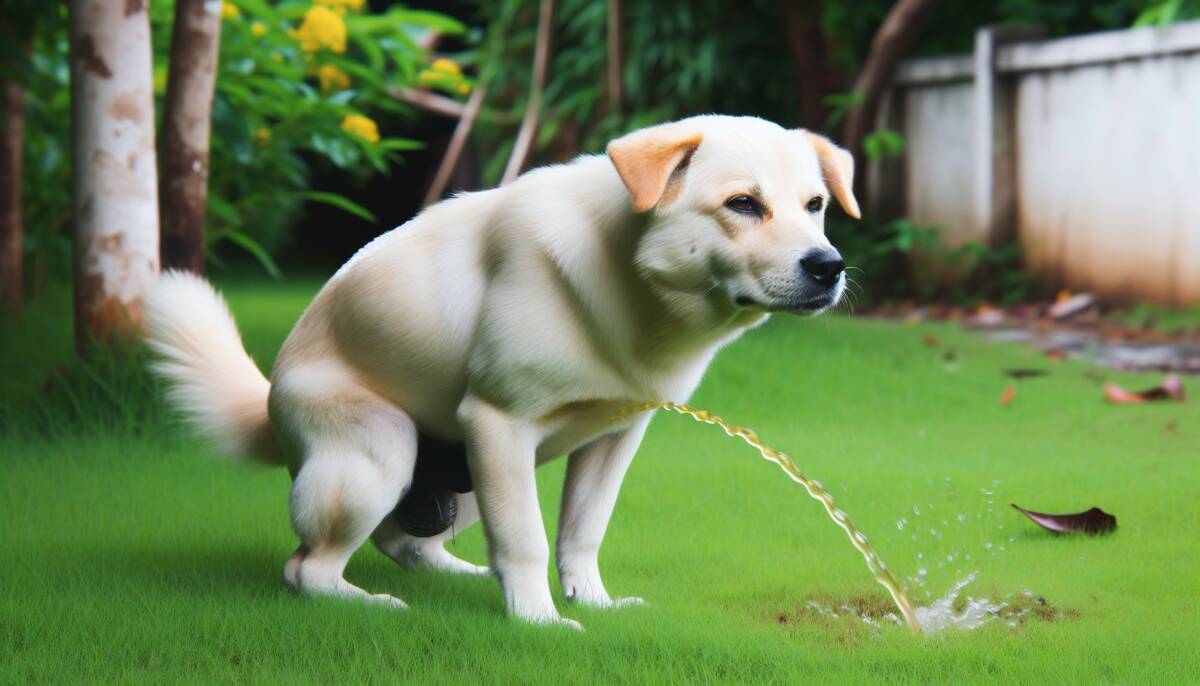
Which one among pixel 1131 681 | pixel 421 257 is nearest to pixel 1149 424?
pixel 1131 681

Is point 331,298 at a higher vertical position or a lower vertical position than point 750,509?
higher

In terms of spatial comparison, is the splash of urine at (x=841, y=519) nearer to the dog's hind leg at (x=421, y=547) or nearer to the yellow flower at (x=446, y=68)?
the dog's hind leg at (x=421, y=547)

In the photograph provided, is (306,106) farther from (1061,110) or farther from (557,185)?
(1061,110)

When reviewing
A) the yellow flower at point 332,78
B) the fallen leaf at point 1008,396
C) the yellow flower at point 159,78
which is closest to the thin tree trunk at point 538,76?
the yellow flower at point 332,78

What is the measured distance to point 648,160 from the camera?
3.11 metres

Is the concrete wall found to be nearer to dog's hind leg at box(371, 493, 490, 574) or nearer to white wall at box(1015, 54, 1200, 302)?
white wall at box(1015, 54, 1200, 302)

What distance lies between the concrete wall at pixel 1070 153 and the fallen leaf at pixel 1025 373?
6.57 feet

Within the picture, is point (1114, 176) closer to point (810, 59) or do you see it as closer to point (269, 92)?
point (810, 59)

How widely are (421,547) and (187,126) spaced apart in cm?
232

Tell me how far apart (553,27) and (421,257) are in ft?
24.4

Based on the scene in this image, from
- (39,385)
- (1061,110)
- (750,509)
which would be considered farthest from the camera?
(1061,110)

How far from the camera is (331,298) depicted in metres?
3.71

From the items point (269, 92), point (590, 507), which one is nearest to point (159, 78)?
point (269, 92)

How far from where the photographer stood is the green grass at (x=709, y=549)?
9.87 ft
